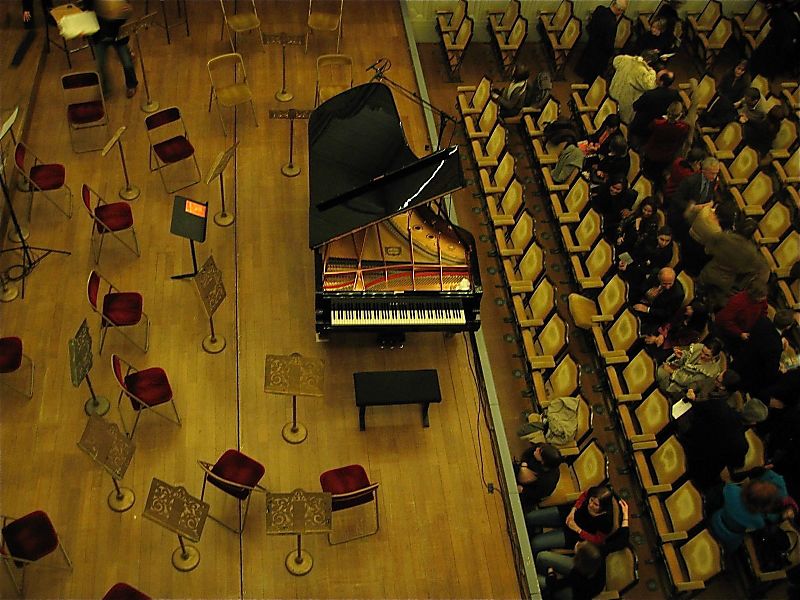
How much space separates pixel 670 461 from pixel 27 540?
5131 mm

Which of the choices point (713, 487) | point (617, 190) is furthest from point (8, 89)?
point (713, 487)

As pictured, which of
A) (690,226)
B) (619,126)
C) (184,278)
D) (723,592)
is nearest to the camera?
(723,592)

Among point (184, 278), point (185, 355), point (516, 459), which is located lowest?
point (516, 459)

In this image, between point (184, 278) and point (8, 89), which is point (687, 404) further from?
point (8, 89)

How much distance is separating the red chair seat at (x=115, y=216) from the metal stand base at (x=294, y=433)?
250 centimetres

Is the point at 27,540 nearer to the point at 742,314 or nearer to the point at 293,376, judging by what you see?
the point at 293,376

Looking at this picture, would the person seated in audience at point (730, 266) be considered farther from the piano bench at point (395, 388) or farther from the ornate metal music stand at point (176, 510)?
the ornate metal music stand at point (176, 510)

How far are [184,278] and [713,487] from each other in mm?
5161

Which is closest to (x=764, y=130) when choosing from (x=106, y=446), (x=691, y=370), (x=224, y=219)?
(x=691, y=370)

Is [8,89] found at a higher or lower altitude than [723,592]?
higher

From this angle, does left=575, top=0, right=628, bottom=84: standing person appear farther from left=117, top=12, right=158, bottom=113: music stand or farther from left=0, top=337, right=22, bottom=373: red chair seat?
left=0, top=337, right=22, bottom=373: red chair seat

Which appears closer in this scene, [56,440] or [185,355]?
[56,440]

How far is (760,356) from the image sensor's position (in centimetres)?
734

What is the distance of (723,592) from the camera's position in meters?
7.21
